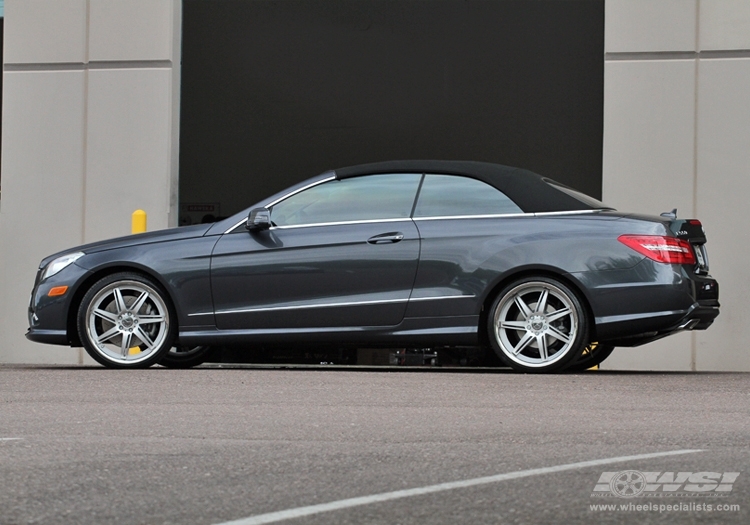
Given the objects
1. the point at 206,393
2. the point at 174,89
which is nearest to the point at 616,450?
the point at 206,393

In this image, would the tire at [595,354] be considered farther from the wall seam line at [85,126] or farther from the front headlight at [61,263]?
the wall seam line at [85,126]

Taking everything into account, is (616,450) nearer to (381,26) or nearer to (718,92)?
(718,92)

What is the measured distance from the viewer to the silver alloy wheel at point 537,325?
8.79 metres

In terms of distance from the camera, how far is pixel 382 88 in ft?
76.7

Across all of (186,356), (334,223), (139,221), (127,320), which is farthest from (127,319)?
(139,221)

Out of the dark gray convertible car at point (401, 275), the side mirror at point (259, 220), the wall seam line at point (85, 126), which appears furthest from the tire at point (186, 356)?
the wall seam line at point (85, 126)

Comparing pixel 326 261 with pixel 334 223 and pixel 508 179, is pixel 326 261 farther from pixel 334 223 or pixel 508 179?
pixel 508 179

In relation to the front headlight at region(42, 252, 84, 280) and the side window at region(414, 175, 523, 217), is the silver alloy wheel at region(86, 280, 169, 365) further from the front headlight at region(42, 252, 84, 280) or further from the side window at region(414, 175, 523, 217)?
the side window at region(414, 175, 523, 217)

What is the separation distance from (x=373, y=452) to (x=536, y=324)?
13.2 ft

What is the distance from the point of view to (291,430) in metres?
5.67

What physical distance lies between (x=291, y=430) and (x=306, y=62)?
59.2 ft

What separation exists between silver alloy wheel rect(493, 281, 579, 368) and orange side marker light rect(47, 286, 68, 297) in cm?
313

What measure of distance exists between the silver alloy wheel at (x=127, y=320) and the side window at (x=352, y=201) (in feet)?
3.51

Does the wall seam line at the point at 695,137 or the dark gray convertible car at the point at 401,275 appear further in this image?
the wall seam line at the point at 695,137
